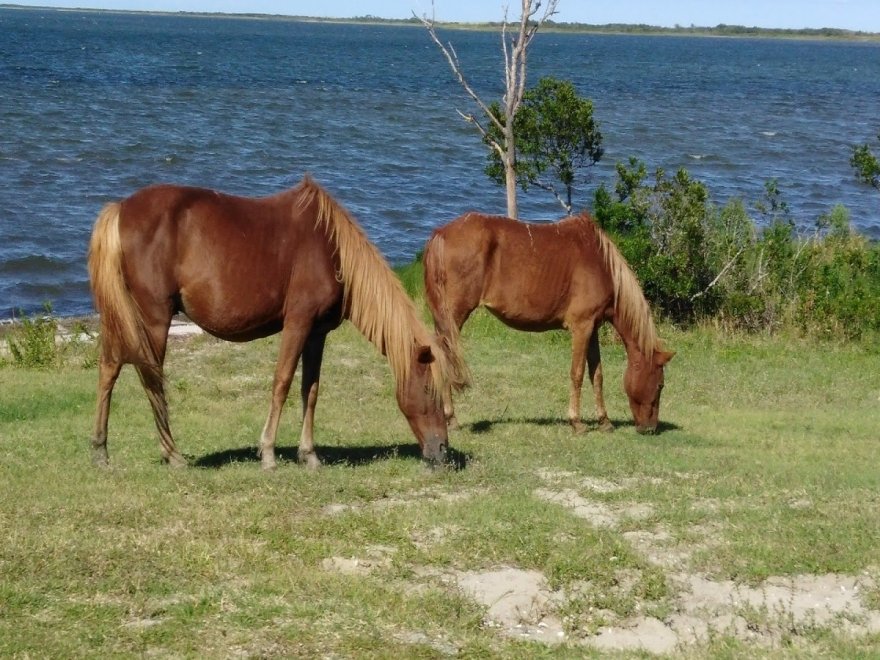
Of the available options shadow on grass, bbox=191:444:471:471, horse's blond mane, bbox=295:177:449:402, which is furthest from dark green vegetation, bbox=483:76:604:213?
horse's blond mane, bbox=295:177:449:402

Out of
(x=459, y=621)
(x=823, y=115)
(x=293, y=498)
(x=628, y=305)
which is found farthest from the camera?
(x=823, y=115)

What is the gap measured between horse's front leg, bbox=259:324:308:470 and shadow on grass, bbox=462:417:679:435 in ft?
8.11

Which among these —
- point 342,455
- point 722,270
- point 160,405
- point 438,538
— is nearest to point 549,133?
point 722,270

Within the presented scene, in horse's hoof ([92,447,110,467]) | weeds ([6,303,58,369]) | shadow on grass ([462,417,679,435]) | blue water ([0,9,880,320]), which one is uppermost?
horse's hoof ([92,447,110,467])

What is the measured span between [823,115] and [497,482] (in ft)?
218

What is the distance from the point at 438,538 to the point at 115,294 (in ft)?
9.56

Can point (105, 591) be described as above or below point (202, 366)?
above

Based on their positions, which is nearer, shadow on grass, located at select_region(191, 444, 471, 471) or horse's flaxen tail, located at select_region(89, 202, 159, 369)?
horse's flaxen tail, located at select_region(89, 202, 159, 369)

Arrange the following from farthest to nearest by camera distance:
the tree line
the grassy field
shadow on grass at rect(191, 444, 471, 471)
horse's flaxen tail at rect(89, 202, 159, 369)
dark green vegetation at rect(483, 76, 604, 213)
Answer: dark green vegetation at rect(483, 76, 604, 213) → the tree line → shadow on grass at rect(191, 444, 471, 471) → horse's flaxen tail at rect(89, 202, 159, 369) → the grassy field

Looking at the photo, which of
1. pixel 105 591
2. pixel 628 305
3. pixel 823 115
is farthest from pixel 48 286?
pixel 823 115

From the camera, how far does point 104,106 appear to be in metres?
55.2

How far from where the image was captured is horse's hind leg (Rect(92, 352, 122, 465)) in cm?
865

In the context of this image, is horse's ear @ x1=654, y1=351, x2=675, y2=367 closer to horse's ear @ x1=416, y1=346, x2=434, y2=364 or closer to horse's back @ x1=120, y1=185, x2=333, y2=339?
horse's ear @ x1=416, y1=346, x2=434, y2=364

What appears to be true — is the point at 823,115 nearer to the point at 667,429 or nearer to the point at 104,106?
the point at 104,106
